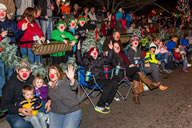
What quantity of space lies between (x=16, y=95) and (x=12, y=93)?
78 mm

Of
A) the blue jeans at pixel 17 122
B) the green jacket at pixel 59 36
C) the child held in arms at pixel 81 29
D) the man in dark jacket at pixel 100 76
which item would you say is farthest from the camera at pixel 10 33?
the child held in arms at pixel 81 29

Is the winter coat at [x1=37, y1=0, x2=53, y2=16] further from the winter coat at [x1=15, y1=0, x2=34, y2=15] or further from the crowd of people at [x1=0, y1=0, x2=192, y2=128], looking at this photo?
the winter coat at [x1=15, y1=0, x2=34, y2=15]

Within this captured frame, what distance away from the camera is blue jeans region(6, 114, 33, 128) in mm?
3473

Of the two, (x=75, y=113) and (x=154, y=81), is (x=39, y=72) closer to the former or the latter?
(x=75, y=113)

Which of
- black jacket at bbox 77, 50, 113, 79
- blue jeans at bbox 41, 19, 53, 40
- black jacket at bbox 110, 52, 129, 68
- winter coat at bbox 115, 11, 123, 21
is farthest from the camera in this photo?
winter coat at bbox 115, 11, 123, 21

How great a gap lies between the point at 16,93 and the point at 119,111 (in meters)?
2.54

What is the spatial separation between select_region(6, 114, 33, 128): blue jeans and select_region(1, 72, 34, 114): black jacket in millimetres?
116

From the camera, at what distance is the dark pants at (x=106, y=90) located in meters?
5.09

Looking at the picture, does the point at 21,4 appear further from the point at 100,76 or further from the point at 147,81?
the point at 147,81

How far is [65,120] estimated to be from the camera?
3646mm

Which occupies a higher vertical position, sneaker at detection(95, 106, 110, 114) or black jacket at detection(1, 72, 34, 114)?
black jacket at detection(1, 72, 34, 114)

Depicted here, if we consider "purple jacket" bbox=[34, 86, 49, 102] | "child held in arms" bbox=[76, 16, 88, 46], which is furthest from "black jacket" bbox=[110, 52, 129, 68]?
"purple jacket" bbox=[34, 86, 49, 102]

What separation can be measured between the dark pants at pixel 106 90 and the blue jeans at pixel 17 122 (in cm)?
197

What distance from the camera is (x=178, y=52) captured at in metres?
9.42
